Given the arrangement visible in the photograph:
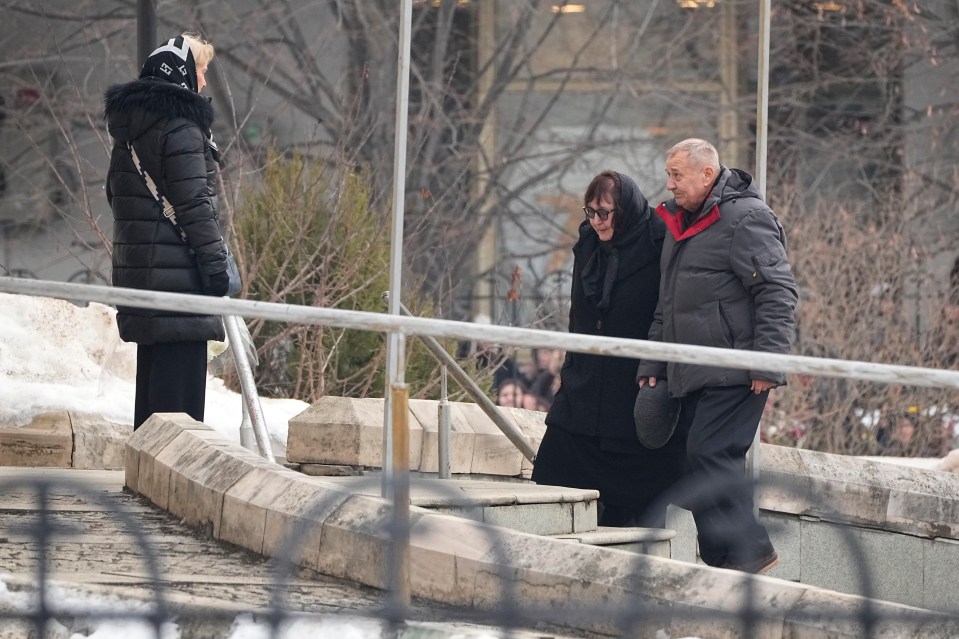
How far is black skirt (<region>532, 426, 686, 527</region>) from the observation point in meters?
6.21

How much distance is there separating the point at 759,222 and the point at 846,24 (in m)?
10.9

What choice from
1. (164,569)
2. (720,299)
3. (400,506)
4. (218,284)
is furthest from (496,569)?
(218,284)

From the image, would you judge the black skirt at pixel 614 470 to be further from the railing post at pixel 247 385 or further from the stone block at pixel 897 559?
the stone block at pixel 897 559

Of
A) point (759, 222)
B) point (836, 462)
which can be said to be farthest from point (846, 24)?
point (759, 222)

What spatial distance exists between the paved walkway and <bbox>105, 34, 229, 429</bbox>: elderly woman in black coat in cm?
75

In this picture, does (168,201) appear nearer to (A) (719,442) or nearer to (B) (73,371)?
(A) (719,442)

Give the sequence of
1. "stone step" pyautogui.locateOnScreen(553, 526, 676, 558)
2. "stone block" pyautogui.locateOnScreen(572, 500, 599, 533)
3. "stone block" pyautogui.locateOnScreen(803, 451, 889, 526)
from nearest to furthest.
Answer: "stone step" pyautogui.locateOnScreen(553, 526, 676, 558)
"stone block" pyautogui.locateOnScreen(572, 500, 599, 533)
"stone block" pyautogui.locateOnScreen(803, 451, 889, 526)

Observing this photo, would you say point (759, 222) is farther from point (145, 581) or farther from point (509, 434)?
point (145, 581)

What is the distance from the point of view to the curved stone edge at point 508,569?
3.79m

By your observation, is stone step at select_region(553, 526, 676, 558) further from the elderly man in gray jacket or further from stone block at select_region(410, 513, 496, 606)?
stone block at select_region(410, 513, 496, 606)

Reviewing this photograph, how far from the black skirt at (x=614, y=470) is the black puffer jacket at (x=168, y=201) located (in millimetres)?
1310

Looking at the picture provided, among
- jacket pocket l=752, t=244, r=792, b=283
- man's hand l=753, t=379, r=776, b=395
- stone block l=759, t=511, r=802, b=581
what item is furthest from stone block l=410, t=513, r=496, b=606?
stone block l=759, t=511, r=802, b=581

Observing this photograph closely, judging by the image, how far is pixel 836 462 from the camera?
292 inches

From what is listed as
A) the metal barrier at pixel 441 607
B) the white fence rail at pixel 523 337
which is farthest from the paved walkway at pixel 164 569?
the white fence rail at pixel 523 337
